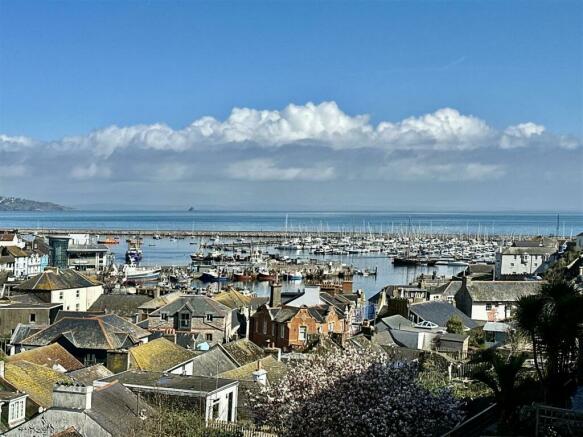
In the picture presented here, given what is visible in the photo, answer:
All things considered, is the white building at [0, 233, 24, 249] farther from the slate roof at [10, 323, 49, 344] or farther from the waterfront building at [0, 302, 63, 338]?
the slate roof at [10, 323, 49, 344]

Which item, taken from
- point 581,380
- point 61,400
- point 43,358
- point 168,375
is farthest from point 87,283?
point 581,380

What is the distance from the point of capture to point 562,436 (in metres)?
13.1

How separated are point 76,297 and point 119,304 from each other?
15.8 ft

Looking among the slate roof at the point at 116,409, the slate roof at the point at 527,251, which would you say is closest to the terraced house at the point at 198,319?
the slate roof at the point at 116,409

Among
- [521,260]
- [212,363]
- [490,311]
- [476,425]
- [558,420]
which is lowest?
[490,311]

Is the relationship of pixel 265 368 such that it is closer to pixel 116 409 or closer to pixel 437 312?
pixel 116 409

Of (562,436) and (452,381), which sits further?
(452,381)

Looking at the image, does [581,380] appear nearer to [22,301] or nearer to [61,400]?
[61,400]

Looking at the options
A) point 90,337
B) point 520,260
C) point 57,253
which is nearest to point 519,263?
point 520,260

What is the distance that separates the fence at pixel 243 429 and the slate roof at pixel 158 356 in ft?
31.7

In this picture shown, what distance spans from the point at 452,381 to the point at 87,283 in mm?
36312

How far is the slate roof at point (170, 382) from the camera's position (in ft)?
73.5

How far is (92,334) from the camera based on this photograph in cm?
3369

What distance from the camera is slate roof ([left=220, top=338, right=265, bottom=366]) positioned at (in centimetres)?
3284
